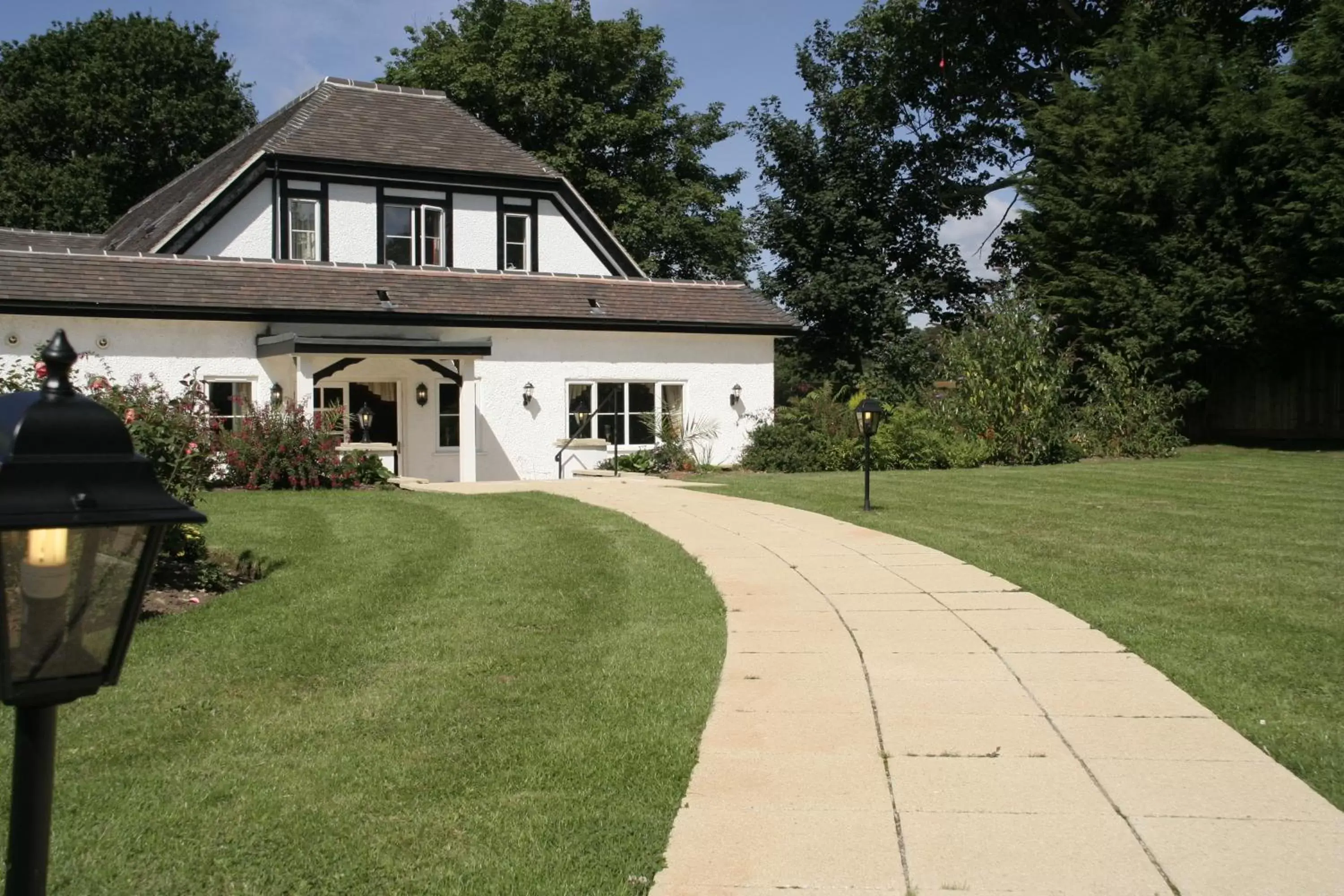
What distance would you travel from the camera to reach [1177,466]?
63.2ft

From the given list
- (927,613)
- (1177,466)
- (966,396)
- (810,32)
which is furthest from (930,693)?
(810,32)

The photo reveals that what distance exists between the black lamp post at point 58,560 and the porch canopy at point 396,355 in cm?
1693

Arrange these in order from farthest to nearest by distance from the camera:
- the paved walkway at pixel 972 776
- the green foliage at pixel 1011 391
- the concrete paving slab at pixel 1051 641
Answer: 1. the green foliage at pixel 1011 391
2. the concrete paving slab at pixel 1051 641
3. the paved walkway at pixel 972 776

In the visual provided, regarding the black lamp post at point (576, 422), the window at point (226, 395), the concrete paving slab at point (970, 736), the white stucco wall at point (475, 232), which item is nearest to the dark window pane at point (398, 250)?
the white stucco wall at point (475, 232)

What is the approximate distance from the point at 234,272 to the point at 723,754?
17.5 meters

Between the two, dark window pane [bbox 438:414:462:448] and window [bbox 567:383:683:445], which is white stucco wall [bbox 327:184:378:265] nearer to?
dark window pane [bbox 438:414:462:448]

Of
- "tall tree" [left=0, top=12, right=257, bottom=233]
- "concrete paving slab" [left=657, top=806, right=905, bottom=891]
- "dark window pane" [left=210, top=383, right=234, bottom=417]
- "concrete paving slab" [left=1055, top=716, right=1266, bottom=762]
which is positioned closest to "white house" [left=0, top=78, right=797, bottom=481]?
"dark window pane" [left=210, top=383, right=234, bottom=417]

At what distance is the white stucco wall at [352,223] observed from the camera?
24.7 m

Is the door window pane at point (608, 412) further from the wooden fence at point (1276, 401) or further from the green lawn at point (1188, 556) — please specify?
the wooden fence at point (1276, 401)

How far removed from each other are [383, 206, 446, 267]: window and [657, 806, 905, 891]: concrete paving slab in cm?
2249

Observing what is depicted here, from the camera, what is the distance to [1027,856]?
3.73 m

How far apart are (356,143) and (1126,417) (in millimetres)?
17230

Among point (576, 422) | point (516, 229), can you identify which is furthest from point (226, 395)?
point (516, 229)

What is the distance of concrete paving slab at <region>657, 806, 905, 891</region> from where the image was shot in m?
3.54
